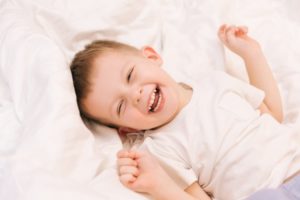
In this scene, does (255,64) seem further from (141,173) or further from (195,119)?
(141,173)

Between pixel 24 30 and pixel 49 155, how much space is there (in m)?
0.46

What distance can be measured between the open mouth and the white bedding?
12 centimetres

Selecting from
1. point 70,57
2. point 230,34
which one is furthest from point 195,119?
point 70,57

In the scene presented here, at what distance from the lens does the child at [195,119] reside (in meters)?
1.04

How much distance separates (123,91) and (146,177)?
0.24 meters

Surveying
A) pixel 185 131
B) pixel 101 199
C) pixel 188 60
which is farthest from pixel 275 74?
pixel 101 199

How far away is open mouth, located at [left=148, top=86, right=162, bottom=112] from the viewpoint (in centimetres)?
110

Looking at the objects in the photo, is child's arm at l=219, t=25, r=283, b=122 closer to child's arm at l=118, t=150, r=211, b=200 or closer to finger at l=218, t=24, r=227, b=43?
finger at l=218, t=24, r=227, b=43

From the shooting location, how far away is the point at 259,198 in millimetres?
895

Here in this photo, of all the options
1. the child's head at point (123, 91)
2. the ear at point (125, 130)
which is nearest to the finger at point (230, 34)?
A: the child's head at point (123, 91)

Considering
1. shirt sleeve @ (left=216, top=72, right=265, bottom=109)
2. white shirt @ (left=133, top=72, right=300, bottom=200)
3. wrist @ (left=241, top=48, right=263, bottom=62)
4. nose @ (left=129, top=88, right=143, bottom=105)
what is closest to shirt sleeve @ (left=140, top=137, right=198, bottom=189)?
white shirt @ (left=133, top=72, right=300, bottom=200)

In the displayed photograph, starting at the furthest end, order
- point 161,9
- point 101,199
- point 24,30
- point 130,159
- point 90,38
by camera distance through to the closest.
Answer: point 161,9
point 90,38
point 24,30
point 130,159
point 101,199

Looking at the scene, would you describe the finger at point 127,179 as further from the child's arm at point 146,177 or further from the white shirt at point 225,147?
the white shirt at point 225,147

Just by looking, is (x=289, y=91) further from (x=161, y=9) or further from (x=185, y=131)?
(x=161, y=9)
